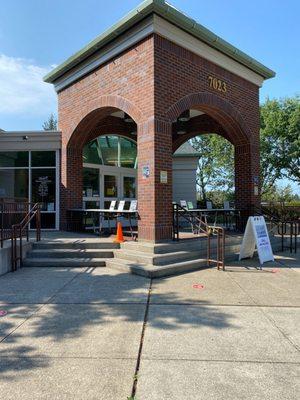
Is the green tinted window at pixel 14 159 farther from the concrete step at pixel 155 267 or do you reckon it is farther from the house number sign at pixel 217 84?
the house number sign at pixel 217 84

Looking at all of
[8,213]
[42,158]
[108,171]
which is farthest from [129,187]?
[8,213]

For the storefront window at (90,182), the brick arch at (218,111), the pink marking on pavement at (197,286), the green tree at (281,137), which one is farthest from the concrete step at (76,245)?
the green tree at (281,137)

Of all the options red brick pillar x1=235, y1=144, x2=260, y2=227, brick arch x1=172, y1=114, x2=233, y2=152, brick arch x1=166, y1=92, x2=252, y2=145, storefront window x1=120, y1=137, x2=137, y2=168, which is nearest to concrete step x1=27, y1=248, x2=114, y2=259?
brick arch x1=166, y1=92, x2=252, y2=145

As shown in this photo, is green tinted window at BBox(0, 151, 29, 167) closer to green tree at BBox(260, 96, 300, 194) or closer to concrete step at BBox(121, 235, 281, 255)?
concrete step at BBox(121, 235, 281, 255)

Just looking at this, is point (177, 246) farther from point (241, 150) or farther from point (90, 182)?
point (90, 182)

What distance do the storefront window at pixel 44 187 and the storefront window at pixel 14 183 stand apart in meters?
0.31

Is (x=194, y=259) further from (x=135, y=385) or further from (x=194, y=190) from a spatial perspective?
(x=194, y=190)

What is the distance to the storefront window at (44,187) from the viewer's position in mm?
12812

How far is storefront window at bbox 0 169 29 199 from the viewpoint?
13.1 meters

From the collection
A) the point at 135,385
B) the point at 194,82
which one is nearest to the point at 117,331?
the point at 135,385

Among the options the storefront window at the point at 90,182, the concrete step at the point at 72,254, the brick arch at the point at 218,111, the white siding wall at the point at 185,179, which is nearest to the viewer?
the concrete step at the point at 72,254

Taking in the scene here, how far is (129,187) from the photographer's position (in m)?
15.5

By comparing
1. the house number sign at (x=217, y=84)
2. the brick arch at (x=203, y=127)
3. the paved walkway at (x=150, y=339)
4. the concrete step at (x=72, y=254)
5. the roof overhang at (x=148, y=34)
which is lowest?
the paved walkway at (x=150, y=339)

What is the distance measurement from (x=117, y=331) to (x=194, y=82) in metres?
7.62
